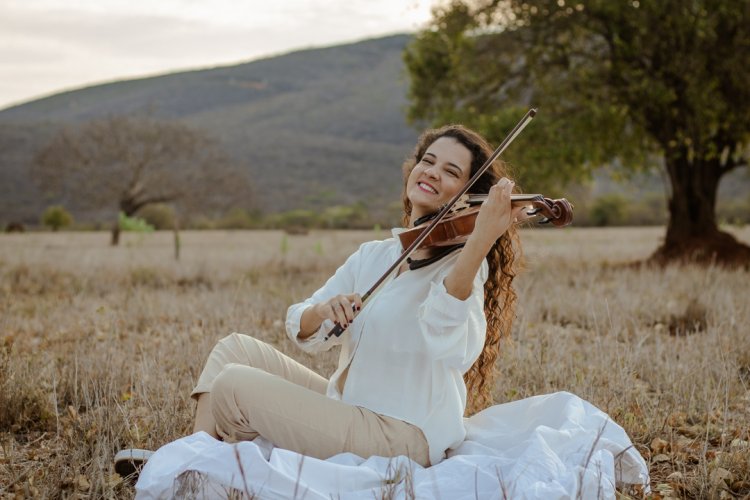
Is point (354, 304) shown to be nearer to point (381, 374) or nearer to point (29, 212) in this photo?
point (381, 374)

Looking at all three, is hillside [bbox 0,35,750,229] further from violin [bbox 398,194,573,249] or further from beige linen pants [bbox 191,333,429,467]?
beige linen pants [bbox 191,333,429,467]

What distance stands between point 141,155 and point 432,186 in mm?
24006

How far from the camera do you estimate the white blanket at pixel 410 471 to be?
9.34 ft

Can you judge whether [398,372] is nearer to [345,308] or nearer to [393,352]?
[393,352]

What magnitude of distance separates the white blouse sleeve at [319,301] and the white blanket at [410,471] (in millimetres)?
503

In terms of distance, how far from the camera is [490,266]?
379cm

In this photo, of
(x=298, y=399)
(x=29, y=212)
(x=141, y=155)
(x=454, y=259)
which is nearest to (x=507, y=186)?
(x=454, y=259)

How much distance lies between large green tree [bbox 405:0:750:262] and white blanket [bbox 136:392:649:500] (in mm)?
9422

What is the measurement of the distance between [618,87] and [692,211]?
257 centimetres

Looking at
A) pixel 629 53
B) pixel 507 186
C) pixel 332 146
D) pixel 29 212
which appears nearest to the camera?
pixel 507 186

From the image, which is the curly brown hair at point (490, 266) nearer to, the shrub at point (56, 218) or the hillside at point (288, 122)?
the hillside at point (288, 122)

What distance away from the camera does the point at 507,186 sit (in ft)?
9.84

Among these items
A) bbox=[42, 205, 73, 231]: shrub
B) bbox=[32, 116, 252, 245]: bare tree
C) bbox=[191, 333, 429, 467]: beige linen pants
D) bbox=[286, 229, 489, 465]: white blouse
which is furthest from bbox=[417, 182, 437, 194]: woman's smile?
bbox=[42, 205, 73, 231]: shrub

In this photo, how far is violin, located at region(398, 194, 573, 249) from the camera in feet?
10.3
